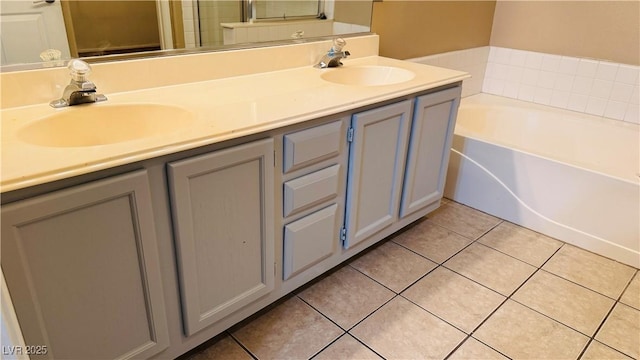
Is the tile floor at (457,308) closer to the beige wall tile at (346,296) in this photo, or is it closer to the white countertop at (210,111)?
the beige wall tile at (346,296)

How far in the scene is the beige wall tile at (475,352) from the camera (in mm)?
1580

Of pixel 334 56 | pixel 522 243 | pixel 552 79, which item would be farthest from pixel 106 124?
pixel 552 79

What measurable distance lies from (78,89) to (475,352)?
1.58 meters

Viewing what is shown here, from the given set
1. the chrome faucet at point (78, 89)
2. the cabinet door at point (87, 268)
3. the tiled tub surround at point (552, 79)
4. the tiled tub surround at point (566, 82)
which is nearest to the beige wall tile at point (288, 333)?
the cabinet door at point (87, 268)

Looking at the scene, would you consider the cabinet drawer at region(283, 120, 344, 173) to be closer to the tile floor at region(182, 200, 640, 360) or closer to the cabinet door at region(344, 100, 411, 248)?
the cabinet door at region(344, 100, 411, 248)

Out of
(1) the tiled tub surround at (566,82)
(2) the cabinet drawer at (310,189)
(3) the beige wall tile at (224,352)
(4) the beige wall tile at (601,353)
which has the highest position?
(1) the tiled tub surround at (566,82)

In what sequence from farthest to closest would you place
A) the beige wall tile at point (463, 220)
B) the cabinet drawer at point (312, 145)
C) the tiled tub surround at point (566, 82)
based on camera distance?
the tiled tub surround at point (566, 82)
the beige wall tile at point (463, 220)
the cabinet drawer at point (312, 145)

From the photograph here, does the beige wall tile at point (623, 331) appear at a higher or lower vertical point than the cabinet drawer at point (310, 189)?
lower

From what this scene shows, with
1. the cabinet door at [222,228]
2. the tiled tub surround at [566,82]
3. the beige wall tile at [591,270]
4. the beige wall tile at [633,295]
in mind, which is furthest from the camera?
the tiled tub surround at [566,82]

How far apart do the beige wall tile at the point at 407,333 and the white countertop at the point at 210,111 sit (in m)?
0.82

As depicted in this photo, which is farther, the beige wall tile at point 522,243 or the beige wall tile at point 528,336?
the beige wall tile at point 522,243

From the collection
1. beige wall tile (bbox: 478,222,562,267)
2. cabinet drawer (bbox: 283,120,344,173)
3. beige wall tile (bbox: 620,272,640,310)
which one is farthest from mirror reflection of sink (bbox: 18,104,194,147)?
beige wall tile (bbox: 620,272,640,310)

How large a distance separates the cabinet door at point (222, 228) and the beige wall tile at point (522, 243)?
4.24ft

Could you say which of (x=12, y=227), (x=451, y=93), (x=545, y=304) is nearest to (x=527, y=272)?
(x=545, y=304)
